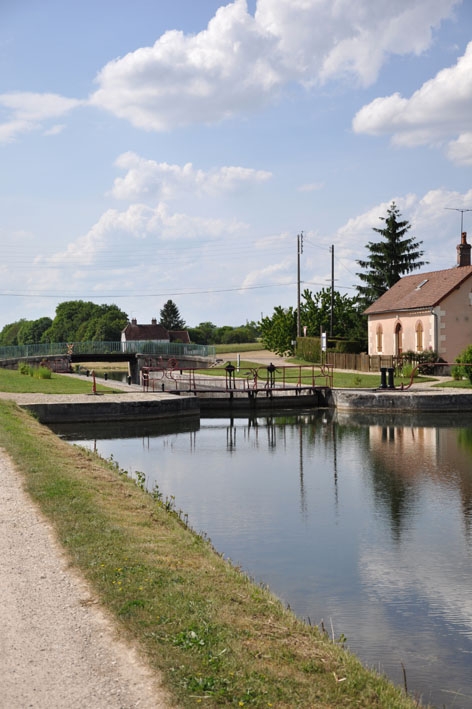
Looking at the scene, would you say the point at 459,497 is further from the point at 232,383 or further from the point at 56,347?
the point at 56,347

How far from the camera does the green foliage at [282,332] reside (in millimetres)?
61375

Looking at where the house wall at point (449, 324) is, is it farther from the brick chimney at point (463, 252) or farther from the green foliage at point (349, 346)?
the green foliage at point (349, 346)

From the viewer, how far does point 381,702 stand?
5.32 meters

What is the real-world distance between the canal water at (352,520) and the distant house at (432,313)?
14.8 meters

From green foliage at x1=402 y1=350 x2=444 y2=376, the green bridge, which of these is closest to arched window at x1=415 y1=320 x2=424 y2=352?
green foliage at x1=402 y1=350 x2=444 y2=376

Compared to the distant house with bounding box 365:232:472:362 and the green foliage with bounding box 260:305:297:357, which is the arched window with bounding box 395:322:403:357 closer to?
the distant house with bounding box 365:232:472:362

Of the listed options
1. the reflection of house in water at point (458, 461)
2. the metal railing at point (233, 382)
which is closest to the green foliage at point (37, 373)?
the metal railing at point (233, 382)

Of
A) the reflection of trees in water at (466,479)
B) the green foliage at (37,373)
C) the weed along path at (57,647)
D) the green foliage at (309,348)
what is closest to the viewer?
the weed along path at (57,647)

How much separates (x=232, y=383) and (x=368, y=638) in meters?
30.7

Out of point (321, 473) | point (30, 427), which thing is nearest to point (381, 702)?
point (321, 473)

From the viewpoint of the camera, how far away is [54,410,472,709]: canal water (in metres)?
7.85

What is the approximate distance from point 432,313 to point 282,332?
21667 millimetres

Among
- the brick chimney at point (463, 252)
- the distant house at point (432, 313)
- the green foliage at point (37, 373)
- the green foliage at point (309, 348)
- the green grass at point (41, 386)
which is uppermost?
the brick chimney at point (463, 252)

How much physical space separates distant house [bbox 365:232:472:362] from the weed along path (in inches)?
1407
